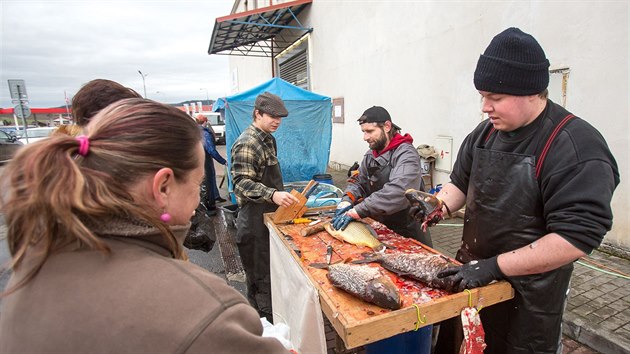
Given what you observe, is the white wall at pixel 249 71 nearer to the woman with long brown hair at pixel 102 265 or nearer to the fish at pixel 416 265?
the fish at pixel 416 265

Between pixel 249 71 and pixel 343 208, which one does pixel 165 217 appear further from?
pixel 249 71

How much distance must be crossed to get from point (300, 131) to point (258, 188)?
464cm

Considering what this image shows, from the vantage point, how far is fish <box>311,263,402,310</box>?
5.16 feet

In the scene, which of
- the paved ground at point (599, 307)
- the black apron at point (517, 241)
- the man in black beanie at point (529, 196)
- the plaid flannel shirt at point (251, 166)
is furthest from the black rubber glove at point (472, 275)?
the paved ground at point (599, 307)

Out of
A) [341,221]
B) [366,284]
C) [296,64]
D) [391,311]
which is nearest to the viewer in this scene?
[391,311]

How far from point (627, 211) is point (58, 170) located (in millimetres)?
5262

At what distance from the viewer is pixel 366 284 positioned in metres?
1.65

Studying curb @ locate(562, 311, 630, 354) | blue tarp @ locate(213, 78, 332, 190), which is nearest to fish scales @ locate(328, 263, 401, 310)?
curb @ locate(562, 311, 630, 354)

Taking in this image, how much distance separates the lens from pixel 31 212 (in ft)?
2.27

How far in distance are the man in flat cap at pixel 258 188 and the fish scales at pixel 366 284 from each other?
115 centimetres

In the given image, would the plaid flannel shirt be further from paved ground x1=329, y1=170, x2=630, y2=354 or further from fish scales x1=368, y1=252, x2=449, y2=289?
paved ground x1=329, y1=170, x2=630, y2=354

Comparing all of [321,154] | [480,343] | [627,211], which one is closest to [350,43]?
[321,154]

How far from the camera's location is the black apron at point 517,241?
1.63 m

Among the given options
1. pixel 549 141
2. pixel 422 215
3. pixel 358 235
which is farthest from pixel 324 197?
pixel 549 141
